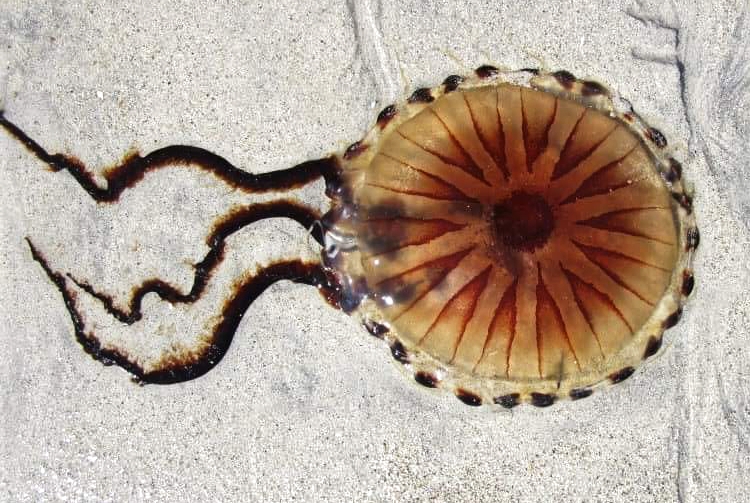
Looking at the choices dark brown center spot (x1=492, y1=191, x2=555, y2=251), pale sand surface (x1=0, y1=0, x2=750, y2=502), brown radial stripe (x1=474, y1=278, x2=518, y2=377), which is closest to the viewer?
dark brown center spot (x1=492, y1=191, x2=555, y2=251)

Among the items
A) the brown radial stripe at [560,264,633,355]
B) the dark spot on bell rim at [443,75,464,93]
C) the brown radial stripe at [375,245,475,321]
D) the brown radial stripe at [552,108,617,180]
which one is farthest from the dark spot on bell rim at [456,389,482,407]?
the dark spot on bell rim at [443,75,464,93]

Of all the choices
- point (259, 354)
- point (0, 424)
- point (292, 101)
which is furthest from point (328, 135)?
point (0, 424)

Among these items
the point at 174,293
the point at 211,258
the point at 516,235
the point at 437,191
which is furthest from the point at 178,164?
the point at 516,235

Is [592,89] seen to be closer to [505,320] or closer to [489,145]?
[489,145]

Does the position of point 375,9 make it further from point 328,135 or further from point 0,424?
point 0,424

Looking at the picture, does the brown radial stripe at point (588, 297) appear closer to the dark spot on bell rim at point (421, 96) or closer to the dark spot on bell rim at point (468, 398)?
the dark spot on bell rim at point (468, 398)

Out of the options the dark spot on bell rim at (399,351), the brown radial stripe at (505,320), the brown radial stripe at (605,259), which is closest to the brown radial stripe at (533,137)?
the brown radial stripe at (605,259)

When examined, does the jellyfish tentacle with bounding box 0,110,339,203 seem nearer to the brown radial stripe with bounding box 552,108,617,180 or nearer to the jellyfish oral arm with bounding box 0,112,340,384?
the jellyfish oral arm with bounding box 0,112,340,384

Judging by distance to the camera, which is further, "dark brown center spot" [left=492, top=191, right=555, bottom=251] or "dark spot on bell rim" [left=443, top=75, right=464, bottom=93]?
"dark spot on bell rim" [left=443, top=75, right=464, bottom=93]
